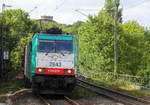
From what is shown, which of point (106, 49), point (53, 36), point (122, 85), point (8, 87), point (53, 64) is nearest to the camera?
point (53, 64)

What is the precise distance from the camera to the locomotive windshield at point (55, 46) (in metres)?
18.5

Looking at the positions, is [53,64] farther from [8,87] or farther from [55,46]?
[8,87]

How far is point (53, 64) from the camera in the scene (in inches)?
715

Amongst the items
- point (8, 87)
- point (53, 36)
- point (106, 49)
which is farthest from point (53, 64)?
point (106, 49)

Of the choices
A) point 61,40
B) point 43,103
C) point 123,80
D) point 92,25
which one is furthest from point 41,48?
point 92,25

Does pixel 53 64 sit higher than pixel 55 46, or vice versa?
pixel 55 46

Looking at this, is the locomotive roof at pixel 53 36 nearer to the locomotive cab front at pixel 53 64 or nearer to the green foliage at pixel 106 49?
the locomotive cab front at pixel 53 64

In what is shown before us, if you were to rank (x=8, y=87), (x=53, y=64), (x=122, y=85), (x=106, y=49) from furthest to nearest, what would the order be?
(x=106, y=49) → (x=122, y=85) → (x=8, y=87) → (x=53, y=64)

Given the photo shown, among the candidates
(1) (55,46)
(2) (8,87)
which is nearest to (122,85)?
(2) (8,87)

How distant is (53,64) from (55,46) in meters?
1.03

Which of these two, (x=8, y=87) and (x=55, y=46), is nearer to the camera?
(x=55, y=46)

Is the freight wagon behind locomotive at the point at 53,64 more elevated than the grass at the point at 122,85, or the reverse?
the freight wagon behind locomotive at the point at 53,64

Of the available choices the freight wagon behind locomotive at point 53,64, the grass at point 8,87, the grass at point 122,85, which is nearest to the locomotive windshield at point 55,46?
the freight wagon behind locomotive at point 53,64

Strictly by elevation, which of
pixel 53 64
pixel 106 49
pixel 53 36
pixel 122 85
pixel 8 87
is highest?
pixel 106 49
